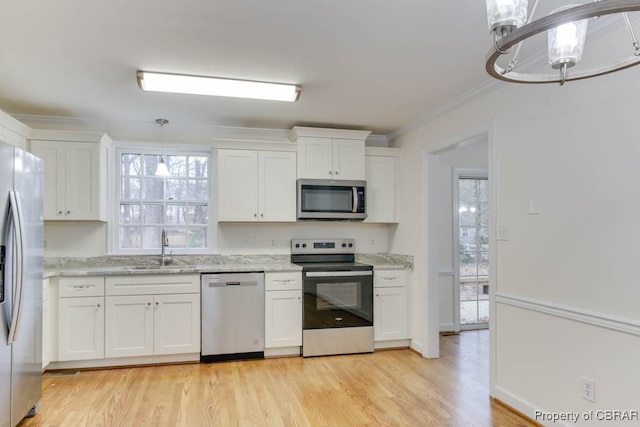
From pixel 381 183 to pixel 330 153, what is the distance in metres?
0.71

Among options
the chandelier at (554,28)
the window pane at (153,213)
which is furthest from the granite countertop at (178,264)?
the chandelier at (554,28)

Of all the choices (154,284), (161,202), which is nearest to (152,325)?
(154,284)

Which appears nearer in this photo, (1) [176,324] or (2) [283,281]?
(1) [176,324]

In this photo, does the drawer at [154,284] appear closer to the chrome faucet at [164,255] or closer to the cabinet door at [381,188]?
the chrome faucet at [164,255]

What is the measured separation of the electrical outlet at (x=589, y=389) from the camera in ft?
7.28

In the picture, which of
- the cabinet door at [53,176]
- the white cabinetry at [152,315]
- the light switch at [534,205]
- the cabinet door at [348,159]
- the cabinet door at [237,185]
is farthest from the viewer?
the cabinet door at [348,159]

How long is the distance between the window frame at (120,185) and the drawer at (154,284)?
597mm

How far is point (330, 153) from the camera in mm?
4336

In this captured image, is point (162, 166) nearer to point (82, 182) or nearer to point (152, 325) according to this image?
point (82, 182)

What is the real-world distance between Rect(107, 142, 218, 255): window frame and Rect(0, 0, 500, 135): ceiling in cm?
55

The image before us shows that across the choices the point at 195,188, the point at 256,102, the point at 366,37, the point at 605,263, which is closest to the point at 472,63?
the point at 366,37

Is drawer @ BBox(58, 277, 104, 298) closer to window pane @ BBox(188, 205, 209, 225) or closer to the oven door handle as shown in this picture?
window pane @ BBox(188, 205, 209, 225)

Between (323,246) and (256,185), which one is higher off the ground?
(256,185)

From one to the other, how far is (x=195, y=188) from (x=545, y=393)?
3705 millimetres
